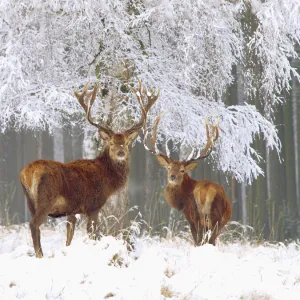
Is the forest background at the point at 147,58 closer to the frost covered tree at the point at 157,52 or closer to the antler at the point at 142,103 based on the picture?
the frost covered tree at the point at 157,52

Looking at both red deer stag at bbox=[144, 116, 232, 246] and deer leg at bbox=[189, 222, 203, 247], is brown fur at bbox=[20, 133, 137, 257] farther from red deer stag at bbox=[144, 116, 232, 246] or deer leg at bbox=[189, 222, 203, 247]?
deer leg at bbox=[189, 222, 203, 247]

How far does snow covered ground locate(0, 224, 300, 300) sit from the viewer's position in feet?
19.7

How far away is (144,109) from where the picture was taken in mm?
8234

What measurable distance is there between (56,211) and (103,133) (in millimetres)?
1255

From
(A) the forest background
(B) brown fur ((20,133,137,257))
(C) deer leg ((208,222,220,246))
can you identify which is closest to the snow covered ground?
(B) brown fur ((20,133,137,257))

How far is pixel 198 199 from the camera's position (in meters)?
9.00

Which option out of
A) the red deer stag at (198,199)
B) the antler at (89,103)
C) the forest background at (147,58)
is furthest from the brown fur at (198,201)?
the antler at (89,103)

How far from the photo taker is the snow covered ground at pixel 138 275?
237 inches

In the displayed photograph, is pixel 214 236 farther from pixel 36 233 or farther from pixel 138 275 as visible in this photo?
pixel 36 233

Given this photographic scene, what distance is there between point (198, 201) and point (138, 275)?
261 centimetres

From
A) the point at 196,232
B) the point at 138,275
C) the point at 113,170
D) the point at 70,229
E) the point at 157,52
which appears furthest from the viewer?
the point at 157,52

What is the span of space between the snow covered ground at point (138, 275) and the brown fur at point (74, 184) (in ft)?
1.54

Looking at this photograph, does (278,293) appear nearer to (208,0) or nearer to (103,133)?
(103,133)

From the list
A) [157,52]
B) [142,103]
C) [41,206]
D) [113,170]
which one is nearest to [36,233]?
[41,206]
